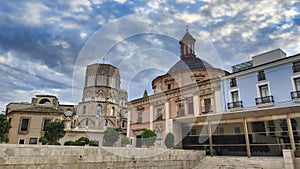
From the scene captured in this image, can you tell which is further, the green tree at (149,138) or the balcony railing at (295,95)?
the green tree at (149,138)

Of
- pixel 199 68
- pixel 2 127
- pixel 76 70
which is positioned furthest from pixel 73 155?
pixel 199 68

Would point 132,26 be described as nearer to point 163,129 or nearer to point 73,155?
point 73,155

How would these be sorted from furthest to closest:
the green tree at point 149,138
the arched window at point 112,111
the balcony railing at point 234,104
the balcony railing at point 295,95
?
the arched window at point 112,111 < the balcony railing at point 234,104 < the green tree at point 149,138 < the balcony railing at point 295,95

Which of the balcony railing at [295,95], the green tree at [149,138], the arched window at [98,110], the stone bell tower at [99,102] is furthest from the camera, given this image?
the arched window at [98,110]

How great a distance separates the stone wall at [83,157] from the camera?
21.1ft

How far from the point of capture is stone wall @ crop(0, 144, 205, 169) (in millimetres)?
6426

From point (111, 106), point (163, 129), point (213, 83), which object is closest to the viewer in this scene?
point (213, 83)

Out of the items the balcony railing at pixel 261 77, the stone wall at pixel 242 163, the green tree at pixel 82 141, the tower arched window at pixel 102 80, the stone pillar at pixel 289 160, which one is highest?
the tower arched window at pixel 102 80

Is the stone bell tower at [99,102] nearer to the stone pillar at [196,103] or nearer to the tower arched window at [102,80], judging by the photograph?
the tower arched window at [102,80]

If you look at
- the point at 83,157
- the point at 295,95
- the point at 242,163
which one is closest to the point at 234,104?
the point at 295,95

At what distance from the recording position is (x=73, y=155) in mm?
7809

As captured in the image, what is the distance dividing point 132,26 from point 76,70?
3437 mm

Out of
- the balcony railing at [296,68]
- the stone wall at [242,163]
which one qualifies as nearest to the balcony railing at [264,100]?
the balcony railing at [296,68]

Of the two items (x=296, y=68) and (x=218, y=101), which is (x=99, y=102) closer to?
(x=218, y=101)
